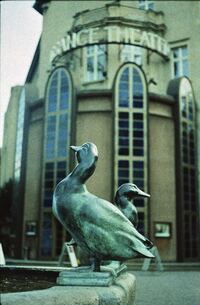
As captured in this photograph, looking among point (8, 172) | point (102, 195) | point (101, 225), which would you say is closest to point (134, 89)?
point (102, 195)

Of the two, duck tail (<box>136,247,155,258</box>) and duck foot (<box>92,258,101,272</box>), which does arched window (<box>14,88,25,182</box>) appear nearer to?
duck foot (<box>92,258,101,272</box>)

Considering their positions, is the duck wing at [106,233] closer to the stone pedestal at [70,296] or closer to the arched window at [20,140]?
the stone pedestal at [70,296]

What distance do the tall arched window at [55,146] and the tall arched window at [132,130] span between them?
344 cm

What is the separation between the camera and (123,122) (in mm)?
28344

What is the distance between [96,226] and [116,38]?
29365 millimetres

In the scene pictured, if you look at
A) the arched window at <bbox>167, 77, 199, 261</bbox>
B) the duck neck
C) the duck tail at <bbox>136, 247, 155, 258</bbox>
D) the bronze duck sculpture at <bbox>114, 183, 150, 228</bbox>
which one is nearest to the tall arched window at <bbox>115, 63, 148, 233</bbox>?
the arched window at <bbox>167, 77, 199, 261</bbox>

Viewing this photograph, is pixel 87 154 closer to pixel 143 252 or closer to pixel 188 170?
pixel 143 252

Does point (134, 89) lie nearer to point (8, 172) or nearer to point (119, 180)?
point (119, 180)

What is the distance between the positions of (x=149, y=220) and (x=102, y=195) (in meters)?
3.35

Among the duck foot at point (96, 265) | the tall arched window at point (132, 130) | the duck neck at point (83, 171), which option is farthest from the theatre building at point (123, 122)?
the duck foot at point (96, 265)

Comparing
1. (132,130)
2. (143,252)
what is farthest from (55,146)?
(143,252)

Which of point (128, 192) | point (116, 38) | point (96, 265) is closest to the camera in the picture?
point (96, 265)

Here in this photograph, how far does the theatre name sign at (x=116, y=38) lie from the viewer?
32.7m

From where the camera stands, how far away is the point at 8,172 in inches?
1705
